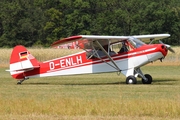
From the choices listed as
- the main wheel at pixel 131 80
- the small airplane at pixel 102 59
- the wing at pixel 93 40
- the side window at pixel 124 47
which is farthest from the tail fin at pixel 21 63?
the main wheel at pixel 131 80

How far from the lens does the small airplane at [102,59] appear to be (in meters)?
22.0

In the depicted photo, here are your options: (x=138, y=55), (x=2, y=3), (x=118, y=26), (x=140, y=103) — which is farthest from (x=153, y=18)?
(x=140, y=103)

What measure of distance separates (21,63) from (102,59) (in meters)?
3.38

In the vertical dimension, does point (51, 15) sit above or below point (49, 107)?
above

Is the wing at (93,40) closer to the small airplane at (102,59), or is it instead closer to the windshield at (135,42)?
the small airplane at (102,59)

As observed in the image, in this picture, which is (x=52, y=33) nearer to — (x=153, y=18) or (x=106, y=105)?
(x=153, y=18)

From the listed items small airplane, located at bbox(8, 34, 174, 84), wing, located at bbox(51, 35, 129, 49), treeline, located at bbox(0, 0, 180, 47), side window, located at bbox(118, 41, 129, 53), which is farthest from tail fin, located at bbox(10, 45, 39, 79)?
treeline, located at bbox(0, 0, 180, 47)

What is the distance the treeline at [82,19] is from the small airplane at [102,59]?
44.7m

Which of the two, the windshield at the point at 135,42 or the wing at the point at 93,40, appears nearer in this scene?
the wing at the point at 93,40

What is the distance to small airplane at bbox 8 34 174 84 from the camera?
22.0 meters

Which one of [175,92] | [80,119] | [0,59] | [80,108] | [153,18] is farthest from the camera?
[153,18]

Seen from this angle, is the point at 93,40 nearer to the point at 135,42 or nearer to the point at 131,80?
the point at 135,42

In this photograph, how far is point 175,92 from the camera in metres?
18.3

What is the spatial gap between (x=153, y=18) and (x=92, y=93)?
52248 millimetres
